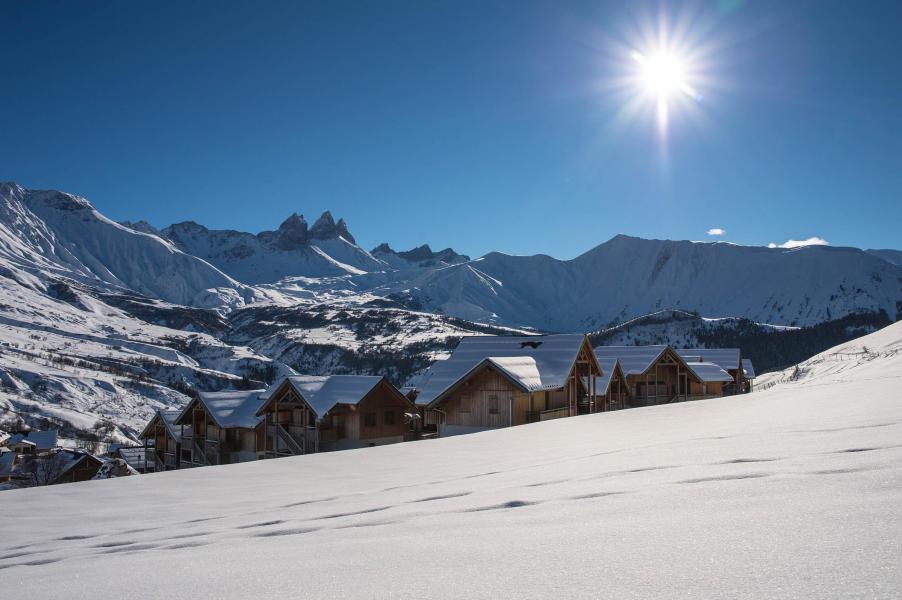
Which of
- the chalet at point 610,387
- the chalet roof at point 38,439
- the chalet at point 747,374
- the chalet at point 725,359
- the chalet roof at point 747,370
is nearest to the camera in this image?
the chalet at point 610,387

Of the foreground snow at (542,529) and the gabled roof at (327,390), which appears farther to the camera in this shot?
the gabled roof at (327,390)

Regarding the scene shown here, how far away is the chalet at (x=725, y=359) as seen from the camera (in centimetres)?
5934

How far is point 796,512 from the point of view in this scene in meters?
4.15

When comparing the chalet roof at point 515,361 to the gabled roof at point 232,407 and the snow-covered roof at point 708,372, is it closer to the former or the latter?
the gabled roof at point 232,407

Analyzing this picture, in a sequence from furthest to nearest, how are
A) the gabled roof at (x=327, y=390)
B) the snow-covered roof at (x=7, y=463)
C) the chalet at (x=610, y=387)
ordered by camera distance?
1. the snow-covered roof at (x=7, y=463)
2. the chalet at (x=610, y=387)
3. the gabled roof at (x=327, y=390)

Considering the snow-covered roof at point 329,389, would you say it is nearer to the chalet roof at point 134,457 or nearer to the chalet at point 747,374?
the chalet roof at point 134,457

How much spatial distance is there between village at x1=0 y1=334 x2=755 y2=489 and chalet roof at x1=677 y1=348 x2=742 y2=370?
1.20 metres

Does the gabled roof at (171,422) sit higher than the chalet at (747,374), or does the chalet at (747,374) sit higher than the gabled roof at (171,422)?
the chalet at (747,374)

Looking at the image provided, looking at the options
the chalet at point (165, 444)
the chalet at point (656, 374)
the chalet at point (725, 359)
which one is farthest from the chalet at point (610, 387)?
the chalet at point (165, 444)

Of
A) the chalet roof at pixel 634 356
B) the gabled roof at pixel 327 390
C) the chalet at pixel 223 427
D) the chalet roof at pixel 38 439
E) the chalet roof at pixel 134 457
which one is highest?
the chalet roof at pixel 634 356

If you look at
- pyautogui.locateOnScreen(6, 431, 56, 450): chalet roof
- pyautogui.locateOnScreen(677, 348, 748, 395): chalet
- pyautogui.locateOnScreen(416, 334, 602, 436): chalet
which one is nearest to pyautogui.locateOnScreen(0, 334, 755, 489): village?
pyautogui.locateOnScreen(416, 334, 602, 436): chalet

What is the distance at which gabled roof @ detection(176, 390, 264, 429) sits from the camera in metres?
42.5

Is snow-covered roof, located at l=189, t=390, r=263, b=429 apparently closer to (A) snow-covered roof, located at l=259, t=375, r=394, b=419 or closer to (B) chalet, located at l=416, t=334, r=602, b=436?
(A) snow-covered roof, located at l=259, t=375, r=394, b=419

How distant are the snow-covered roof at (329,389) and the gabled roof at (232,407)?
64.6 inches
